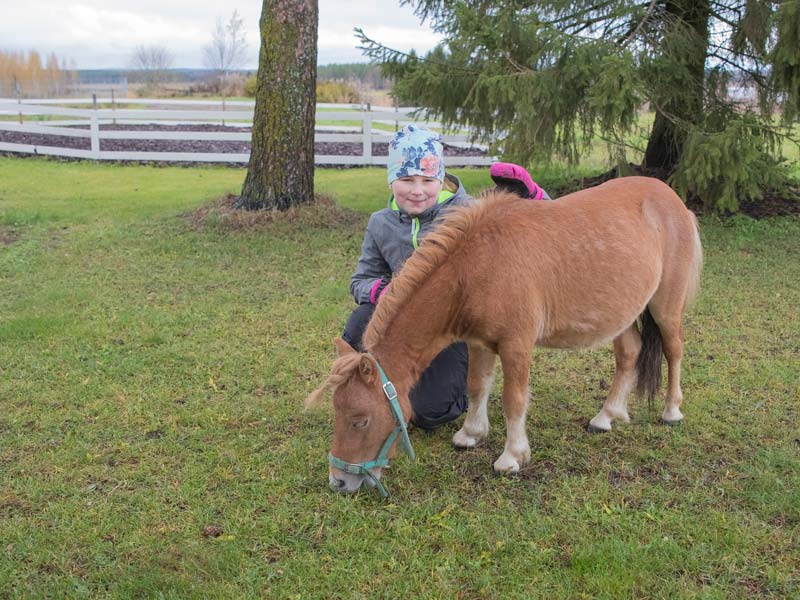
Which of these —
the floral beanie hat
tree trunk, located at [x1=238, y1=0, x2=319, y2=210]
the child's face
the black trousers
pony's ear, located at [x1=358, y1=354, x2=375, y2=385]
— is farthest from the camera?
tree trunk, located at [x1=238, y1=0, x2=319, y2=210]

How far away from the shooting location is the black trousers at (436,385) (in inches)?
170

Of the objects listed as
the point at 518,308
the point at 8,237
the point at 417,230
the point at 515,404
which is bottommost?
the point at 8,237

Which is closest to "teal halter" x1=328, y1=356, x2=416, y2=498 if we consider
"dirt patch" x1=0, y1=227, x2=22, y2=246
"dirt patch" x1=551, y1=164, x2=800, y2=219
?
"dirt patch" x1=551, y1=164, x2=800, y2=219

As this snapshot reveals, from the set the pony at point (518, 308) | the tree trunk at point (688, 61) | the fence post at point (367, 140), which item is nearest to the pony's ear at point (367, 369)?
the pony at point (518, 308)

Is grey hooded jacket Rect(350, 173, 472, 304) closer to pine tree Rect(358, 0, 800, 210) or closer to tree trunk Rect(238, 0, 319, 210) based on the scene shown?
pine tree Rect(358, 0, 800, 210)

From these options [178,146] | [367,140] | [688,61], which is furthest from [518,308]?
[178,146]

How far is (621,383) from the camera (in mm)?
4512

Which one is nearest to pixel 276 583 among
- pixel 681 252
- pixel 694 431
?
pixel 694 431

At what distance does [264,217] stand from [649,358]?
6145 mm

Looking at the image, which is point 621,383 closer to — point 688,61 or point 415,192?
point 415,192

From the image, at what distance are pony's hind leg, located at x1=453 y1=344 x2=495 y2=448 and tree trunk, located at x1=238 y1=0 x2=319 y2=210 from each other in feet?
19.4

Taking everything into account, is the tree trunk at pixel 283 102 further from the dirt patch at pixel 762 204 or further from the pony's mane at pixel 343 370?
the pony's mane at pixel 343 370

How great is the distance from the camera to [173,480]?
12.5ft

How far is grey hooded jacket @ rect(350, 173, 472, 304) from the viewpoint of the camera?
4191 millimetres
